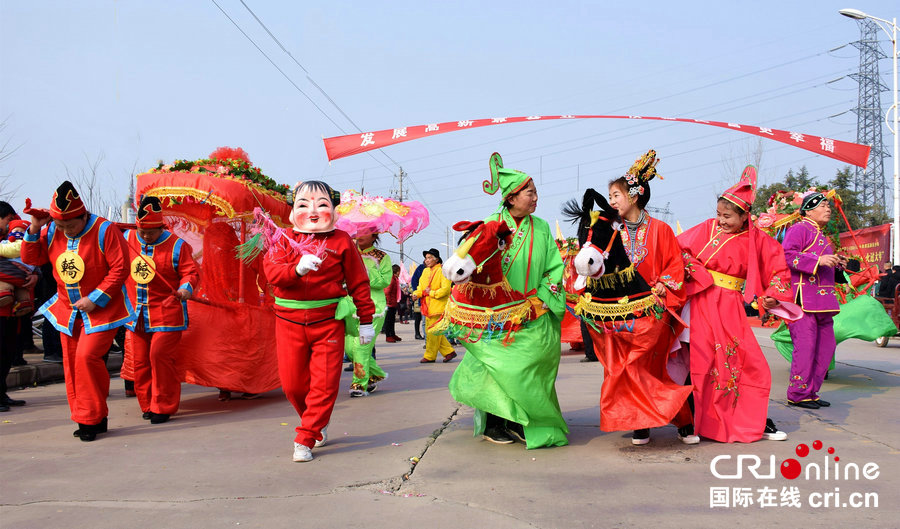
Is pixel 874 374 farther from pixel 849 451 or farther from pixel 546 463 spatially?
pixel 546 463

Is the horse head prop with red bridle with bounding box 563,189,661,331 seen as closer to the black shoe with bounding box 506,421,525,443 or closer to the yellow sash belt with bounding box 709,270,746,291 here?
the yellow sash belt with bounding box 709,270,746,291

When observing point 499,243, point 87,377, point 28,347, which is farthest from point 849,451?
point 28,347

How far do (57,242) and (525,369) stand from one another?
12.7ft

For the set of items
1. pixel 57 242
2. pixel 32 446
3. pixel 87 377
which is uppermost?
pixel 57 242

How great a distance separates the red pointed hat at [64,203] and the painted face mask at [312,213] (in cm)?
184

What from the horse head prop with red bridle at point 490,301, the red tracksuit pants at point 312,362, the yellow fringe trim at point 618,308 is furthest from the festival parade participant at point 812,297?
the red tracksuit pants at point 312,362

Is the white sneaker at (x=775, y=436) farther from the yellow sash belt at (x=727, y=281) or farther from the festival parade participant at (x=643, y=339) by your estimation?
the yellow sash belt at (x=727, y=281)

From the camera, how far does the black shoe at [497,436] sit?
513 cm

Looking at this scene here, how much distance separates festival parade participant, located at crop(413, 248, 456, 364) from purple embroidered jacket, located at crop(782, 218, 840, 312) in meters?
5.64

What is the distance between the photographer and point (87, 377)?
5422 millimetres

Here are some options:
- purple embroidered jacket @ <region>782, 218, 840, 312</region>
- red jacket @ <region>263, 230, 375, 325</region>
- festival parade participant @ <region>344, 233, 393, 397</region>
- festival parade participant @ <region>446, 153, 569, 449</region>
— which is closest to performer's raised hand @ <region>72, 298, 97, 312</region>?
red jacket @ <region>263, 230, 375, 325</region>

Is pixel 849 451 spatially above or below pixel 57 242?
below

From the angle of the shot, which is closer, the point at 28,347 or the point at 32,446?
the point at 32,446

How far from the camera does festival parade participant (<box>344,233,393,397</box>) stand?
765 centimetres
